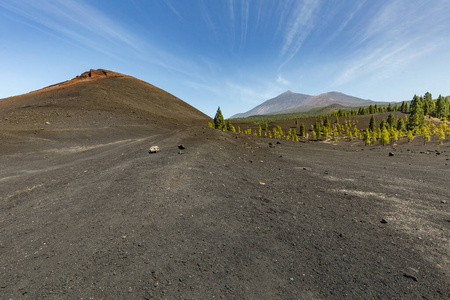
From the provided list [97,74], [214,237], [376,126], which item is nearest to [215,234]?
[214,237]

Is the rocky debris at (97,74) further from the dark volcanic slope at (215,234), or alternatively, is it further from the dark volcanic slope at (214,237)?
the dark volcanic slope at (214,237)

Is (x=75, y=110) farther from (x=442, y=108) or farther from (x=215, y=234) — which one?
(x=442, y=108)

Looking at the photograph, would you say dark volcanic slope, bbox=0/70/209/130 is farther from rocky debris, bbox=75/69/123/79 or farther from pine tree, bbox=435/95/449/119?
pine tree, bbox=435/95/449/119

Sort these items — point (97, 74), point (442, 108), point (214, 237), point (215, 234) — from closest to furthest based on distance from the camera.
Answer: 1. point (214, 237)
2. point (215, 234)
3. point (442, 108)
4. point (97, 74)

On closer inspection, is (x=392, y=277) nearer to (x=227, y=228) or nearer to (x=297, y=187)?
(x=227, y=228)

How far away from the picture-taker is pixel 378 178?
1253 centimetres

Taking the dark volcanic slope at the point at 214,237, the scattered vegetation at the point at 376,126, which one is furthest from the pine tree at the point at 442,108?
the dark volcanic slope at the point at 214,237

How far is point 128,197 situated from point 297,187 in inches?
317

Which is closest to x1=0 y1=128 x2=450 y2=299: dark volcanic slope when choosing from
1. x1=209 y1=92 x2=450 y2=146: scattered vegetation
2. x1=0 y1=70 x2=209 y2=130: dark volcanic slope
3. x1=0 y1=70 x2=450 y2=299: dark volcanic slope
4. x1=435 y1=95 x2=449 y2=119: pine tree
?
x1=0 y1=70 x2=450 y2=299: dark volcanic slope

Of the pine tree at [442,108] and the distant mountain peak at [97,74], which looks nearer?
the pine tree at [442,108]

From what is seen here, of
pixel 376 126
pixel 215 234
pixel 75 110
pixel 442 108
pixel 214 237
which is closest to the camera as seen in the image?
pixel 214 237

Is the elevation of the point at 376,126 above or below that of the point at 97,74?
below

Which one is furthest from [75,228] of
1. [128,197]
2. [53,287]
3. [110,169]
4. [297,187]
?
[297,187]

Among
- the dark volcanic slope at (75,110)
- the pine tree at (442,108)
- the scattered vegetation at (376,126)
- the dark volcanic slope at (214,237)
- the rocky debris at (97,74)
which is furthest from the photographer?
the rocky debris at (97,74)
